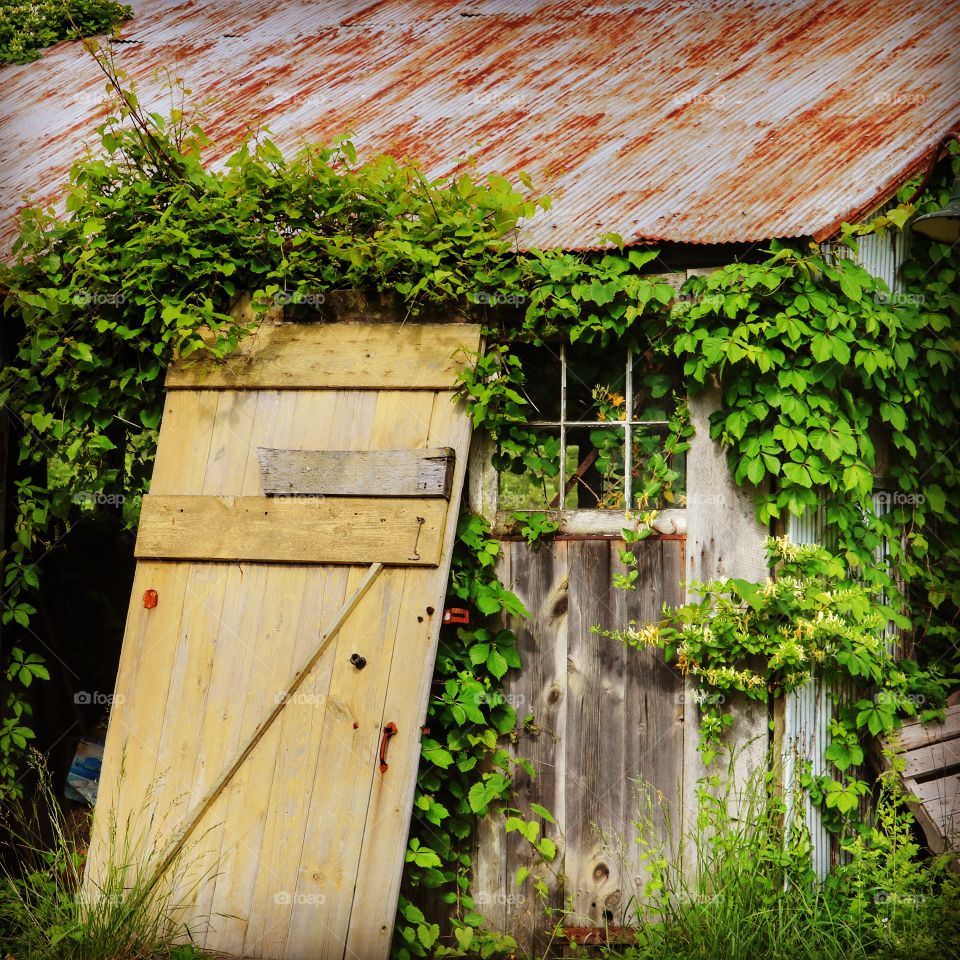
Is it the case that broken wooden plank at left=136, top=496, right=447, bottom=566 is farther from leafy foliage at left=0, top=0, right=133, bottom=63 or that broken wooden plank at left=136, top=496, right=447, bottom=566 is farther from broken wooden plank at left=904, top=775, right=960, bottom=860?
leafy foliage at left=0, top=0, right=133, bottom=63

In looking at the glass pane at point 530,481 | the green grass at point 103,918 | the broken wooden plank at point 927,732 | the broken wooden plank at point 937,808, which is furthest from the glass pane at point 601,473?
the green grass at point 103,918

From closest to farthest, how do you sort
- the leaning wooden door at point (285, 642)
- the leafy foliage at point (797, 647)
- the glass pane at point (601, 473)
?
the leaning wooden door at point (285, 642), the leafy foliage at point (797, 647), the glass pane at point (601, 473)

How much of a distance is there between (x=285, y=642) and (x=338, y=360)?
141 centimetres

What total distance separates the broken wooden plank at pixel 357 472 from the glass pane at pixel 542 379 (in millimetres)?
626

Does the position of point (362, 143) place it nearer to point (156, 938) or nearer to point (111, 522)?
point (111, 522)

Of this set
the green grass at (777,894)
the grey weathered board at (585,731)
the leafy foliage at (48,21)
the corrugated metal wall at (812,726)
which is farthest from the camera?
the leafy foliage at (48,21)

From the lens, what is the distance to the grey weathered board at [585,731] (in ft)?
14.7

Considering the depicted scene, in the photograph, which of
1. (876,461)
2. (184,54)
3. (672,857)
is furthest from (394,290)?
(184,54)

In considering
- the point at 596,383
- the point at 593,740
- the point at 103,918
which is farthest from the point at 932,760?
the point at 103,918

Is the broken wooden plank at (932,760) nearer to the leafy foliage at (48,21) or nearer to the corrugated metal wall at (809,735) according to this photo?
the corrugated metal wall at (809,735)

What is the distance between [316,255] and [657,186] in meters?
1.78

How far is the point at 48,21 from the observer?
7.61m

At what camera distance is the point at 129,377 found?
4910mm

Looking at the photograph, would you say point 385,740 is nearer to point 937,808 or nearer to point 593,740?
point 593,740
